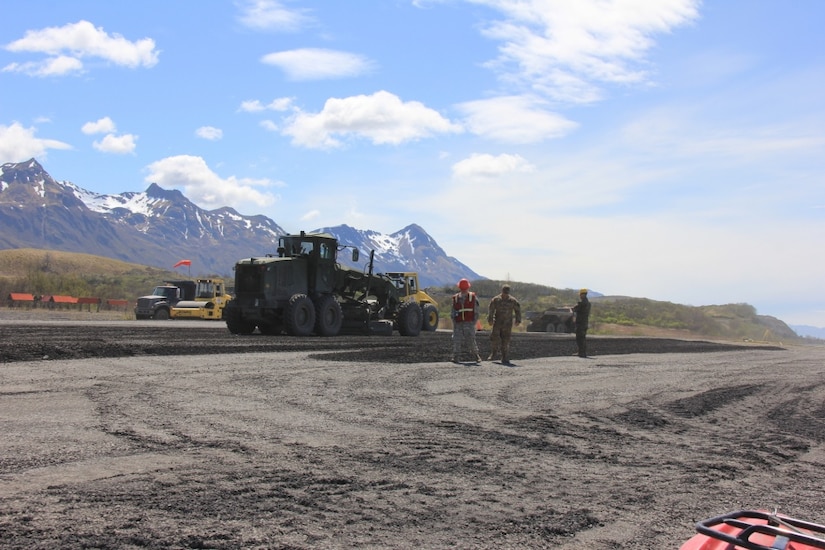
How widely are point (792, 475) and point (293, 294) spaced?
2062cm

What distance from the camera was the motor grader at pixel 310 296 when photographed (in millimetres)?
25438

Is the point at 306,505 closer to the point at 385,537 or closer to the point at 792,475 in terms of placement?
the point at 385,537

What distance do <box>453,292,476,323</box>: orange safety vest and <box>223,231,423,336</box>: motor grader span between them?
799 centimetres

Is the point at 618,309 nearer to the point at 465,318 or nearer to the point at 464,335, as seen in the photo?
the point at 464,335

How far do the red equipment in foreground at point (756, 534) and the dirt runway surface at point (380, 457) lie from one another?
5.99ft

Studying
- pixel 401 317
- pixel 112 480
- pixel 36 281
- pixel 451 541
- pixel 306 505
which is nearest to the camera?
pixel 451 541

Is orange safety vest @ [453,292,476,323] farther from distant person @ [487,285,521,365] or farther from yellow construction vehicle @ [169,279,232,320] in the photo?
yellow construction vehicle @ [169,279,232,320]

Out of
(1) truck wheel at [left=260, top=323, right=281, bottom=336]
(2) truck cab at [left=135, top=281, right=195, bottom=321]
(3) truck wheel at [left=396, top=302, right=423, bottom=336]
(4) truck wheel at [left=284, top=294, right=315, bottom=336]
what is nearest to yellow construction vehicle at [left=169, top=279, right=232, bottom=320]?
(2) truck cab at [left=135, top=281, right=195, bottom=321]

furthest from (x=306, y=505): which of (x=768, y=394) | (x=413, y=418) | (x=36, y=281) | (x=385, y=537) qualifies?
(x=36, y=281)

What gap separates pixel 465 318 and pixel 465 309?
0.75 feet

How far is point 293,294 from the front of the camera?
26.3 meters

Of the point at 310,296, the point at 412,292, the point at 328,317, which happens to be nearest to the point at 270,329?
the point at 310,296

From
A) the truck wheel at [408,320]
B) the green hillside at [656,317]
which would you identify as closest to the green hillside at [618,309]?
the green hillside at [656,317]

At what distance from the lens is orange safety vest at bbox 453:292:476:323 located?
60.0 feet
